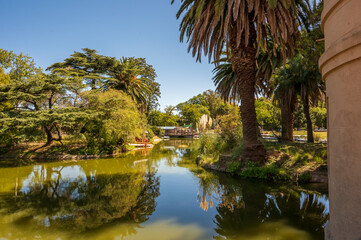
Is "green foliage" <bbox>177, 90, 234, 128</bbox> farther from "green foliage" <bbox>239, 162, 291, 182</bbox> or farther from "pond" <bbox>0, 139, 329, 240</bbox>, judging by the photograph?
"pond" <bbox>0, 139, 329, 240</bbox>

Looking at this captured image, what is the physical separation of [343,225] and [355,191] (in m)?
0.64

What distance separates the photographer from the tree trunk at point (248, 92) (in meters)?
11.5

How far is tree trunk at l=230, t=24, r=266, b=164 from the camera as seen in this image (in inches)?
453

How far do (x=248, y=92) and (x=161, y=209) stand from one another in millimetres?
7708

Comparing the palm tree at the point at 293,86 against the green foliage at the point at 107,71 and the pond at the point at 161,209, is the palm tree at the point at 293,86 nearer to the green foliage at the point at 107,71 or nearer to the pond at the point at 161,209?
the pond at the point at 161,209

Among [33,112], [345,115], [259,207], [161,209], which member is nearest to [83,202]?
[161,209]

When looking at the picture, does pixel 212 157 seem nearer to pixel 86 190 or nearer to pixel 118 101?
pixel 86 190

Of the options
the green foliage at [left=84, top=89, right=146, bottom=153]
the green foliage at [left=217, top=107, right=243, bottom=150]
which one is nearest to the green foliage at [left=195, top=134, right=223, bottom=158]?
the green foliage at [left=217, top=107, right=243, bottom=150]

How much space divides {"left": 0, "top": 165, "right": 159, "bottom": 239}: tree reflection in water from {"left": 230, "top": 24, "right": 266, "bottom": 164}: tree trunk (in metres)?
5.48

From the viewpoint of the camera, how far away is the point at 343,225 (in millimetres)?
3244

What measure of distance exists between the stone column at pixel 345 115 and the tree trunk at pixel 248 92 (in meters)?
7.97

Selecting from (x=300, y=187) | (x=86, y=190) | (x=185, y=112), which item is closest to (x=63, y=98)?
(x=86, y=190)

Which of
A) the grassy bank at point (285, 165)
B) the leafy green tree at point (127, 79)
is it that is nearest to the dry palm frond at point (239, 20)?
the grassy bank at point (285, 165)

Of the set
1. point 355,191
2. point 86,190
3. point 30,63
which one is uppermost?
point 30,63
